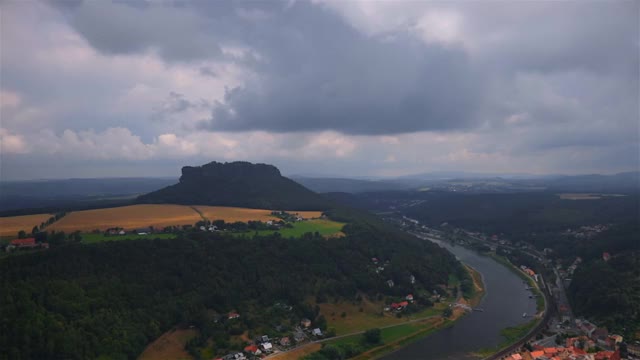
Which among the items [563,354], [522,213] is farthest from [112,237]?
[522,213]

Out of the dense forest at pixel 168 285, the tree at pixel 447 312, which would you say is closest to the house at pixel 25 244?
the dense forest at pixel 168 285

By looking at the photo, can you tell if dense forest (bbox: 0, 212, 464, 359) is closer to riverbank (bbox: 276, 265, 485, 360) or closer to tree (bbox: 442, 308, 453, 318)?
riverbank (bbox: 276, 265, 485, 360)

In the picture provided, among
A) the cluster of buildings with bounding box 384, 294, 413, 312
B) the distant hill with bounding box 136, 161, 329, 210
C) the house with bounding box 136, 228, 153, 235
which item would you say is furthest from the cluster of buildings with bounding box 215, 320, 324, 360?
the distant hill with bounding box 136, 161, 329, 210

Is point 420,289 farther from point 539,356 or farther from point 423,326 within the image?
point 539,356

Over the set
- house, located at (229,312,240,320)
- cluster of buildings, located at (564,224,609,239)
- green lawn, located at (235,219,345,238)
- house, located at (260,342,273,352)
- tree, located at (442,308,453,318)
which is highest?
green lawn, located at (235,219,345,238)

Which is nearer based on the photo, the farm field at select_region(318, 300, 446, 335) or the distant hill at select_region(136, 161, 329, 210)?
the farm field at select_region(318, 300, 446, 335)

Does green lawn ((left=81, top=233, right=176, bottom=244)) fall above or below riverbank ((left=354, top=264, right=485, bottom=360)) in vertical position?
above

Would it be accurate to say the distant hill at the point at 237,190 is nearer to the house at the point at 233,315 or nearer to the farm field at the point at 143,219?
the farm field at the point at 143,219
